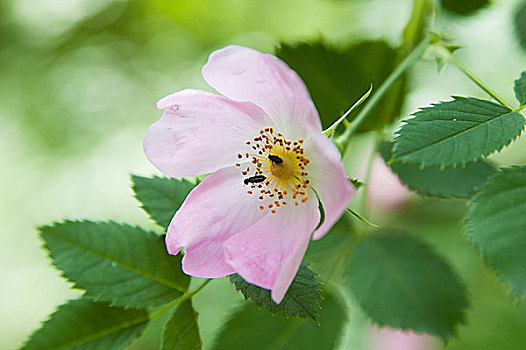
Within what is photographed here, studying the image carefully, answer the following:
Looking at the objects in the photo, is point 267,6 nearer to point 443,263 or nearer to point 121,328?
point 443,263

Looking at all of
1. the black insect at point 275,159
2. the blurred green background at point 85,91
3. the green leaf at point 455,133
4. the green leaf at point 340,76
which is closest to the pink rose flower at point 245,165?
the black insect at point 275,159

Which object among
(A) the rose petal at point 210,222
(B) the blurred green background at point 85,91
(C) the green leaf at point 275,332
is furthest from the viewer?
(B) the blurred green background at point 85,91

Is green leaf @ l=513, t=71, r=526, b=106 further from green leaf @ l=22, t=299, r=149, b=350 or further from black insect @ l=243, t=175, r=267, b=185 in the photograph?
green leaf @ l=22, t=299, r=149, b=350

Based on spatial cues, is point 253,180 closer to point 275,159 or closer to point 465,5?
point 275,159

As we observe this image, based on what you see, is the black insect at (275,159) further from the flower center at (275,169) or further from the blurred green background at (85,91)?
the blurred green background at (85,91)

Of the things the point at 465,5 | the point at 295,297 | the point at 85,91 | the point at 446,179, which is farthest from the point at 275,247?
the point at 85,91
